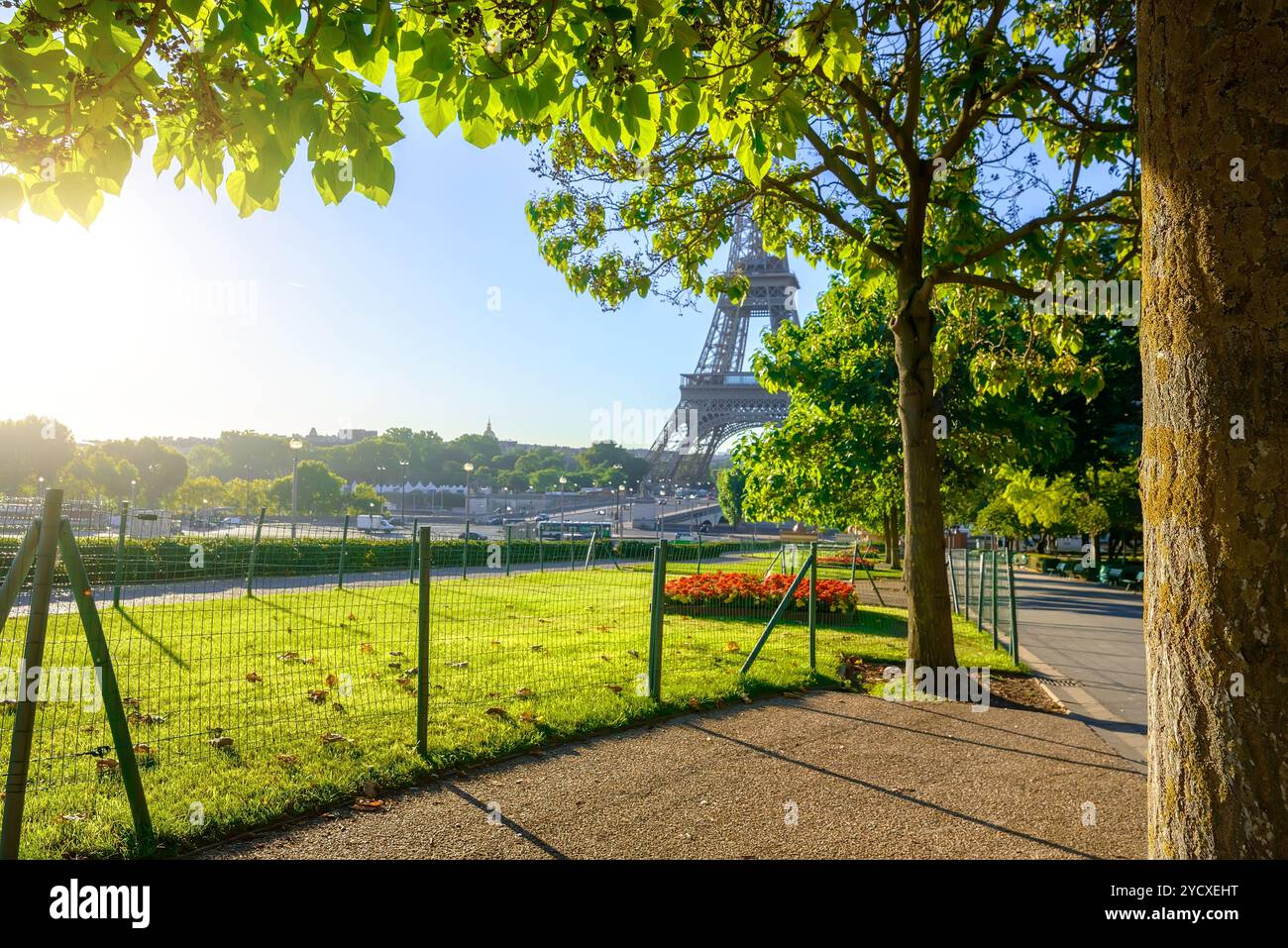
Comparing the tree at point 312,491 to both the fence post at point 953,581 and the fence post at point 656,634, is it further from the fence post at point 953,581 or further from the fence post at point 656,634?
the fence post at point 656,634

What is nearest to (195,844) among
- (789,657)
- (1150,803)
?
(1150,803)

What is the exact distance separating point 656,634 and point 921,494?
338 centimetres

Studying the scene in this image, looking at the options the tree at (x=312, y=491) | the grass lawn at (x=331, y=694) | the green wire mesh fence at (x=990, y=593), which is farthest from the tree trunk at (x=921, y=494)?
the tree at (x=312, y=491)

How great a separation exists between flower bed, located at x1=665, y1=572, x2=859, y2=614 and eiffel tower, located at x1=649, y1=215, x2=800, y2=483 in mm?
43163

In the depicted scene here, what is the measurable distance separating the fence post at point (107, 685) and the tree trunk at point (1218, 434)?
15.0 ft

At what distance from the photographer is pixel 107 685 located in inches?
163

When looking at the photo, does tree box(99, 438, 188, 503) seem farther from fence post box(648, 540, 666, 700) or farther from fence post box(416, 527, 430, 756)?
fence post box(416, 527, 430, 756)

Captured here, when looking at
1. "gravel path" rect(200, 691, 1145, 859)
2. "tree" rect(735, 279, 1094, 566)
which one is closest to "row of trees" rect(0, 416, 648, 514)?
"tree" rect(735, 279, 1094, 566)

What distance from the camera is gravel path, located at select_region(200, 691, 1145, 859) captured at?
13.9 feet

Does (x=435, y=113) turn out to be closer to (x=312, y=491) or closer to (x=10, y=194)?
(x=10, y=194)

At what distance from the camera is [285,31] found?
3.85 metres

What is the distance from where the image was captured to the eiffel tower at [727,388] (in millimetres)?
59719

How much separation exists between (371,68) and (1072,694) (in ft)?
29.5
